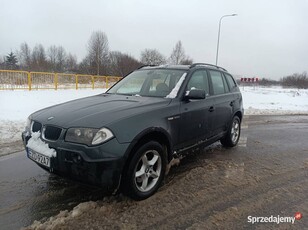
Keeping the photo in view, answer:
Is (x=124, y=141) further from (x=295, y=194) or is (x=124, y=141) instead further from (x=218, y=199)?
(x=295, y=194)

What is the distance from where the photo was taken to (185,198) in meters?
3.36

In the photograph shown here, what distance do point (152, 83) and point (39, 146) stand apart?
207cm

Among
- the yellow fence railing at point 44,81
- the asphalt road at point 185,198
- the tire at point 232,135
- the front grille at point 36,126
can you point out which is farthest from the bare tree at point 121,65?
the front grille at point 36,126

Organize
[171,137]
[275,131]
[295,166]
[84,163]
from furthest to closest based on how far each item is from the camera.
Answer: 1. [275,131]
2. [295,166]
3. [171,137]
4. [84,163]

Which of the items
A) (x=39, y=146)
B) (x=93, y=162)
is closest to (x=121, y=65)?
(x=39, y=146)

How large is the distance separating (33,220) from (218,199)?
220 centimetres

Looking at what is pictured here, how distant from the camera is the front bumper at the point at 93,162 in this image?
2.75 metres

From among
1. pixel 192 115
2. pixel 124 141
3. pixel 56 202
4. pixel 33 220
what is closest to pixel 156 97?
pixel 192 115

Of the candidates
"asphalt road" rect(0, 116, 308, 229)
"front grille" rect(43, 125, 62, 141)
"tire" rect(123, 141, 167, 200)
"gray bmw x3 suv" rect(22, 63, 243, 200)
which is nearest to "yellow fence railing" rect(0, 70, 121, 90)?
"asphalt road" rect(0, 116, 308, 229)

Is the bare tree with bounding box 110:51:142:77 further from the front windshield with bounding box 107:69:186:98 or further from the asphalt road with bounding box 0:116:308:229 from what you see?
the asphalt road with bounding box 0:116:308:229

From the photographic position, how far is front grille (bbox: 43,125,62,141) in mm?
3004

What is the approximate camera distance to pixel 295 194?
361cm

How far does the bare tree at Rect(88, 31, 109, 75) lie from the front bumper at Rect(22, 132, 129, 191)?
43103mm

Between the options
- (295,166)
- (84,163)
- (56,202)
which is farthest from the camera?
(295,166)
